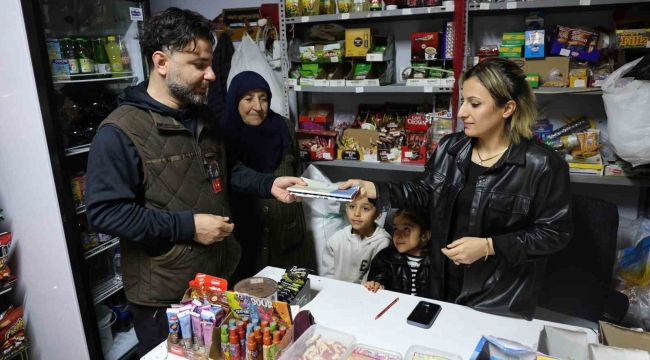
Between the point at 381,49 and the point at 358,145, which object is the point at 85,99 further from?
the point at 381,49

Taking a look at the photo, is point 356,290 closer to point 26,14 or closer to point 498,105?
point 498,105

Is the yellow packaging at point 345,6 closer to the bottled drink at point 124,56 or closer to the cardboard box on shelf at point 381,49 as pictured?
the cardboard box on shelf at point 381,49

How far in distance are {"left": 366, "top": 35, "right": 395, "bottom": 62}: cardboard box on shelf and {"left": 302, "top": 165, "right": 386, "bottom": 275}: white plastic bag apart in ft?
2.77

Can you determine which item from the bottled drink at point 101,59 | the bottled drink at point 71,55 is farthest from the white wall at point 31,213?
the bottled drink at point 101,59

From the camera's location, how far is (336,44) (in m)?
2.89

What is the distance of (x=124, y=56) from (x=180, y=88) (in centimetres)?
136

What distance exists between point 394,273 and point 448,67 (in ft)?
4.30

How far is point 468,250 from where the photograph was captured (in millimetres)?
1573

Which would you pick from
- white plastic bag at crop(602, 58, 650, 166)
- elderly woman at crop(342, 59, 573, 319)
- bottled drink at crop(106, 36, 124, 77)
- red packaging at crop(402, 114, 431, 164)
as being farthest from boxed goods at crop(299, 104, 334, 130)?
white plastic bag at crop(602, 58, 650, 166)

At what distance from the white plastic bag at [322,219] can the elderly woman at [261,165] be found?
192 millimetres

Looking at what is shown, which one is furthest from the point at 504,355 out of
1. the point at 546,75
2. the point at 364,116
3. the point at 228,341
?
the point at 364,116

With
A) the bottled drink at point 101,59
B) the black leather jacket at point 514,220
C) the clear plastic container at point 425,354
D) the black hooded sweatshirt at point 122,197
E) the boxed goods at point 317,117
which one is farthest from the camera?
the boxed goods at point 317,117

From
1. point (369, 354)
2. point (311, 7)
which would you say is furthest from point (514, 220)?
point (311, 7)

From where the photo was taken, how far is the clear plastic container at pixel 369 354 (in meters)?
1.26
